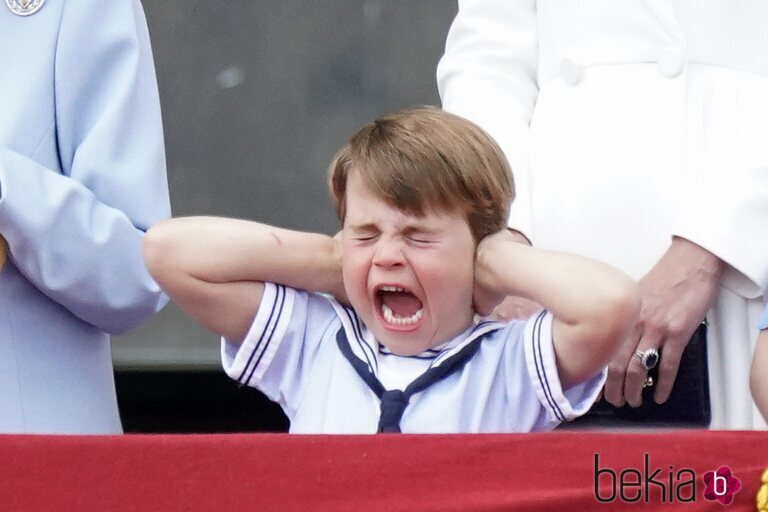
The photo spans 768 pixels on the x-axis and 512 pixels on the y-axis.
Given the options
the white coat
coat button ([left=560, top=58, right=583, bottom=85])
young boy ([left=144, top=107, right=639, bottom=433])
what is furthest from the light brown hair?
coat button ([left=560, top=58, right=583, bottom=85])

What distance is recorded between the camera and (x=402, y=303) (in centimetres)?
180

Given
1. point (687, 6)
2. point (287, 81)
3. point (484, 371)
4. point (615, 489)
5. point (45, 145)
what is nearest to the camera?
point (615, 489)

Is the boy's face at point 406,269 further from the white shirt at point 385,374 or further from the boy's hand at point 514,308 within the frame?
the boy's hand at point 514,308

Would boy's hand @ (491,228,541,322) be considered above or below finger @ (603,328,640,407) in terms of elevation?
above

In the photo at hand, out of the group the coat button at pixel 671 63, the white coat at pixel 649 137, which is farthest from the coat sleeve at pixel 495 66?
the coat button at pixel 671 63

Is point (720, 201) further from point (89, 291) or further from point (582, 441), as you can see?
point (89, 291)

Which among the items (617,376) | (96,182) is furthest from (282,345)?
(617,376)

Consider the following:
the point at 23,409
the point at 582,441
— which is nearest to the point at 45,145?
the point at 23,409

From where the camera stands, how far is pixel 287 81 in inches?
130

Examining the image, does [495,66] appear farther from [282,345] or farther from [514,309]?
[282,345]

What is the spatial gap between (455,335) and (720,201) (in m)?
0.41

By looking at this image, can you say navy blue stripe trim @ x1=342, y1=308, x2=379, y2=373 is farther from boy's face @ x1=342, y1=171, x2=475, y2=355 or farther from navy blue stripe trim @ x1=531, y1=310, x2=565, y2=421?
navy blue stripe trim @ x1=531, y1=310, x2=565, y2=421

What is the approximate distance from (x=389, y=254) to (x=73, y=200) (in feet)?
1.32

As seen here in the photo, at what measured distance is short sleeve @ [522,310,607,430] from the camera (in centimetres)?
176
